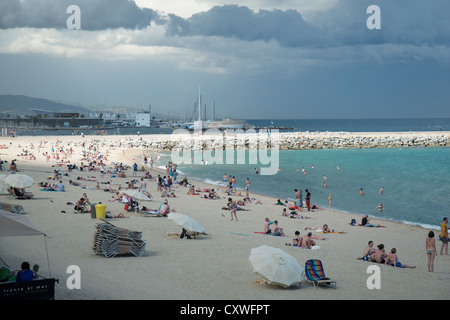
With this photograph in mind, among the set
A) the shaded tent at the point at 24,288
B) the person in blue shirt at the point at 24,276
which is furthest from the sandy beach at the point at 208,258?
the shaded tent at the point at 24,288

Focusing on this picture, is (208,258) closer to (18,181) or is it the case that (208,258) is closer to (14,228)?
(14,228)

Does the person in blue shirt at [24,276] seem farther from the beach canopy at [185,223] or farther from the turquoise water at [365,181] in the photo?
the turquoise water at [365,181]

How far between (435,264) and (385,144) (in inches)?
2573

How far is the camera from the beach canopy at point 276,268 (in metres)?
9.55

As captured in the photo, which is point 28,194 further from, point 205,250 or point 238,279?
point 238,279

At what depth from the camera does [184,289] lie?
30.6 feet

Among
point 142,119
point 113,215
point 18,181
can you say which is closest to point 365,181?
point 113,215

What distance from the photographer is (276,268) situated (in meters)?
9.60

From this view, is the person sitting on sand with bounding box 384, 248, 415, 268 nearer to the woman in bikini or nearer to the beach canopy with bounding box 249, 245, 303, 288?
the woman in bikini

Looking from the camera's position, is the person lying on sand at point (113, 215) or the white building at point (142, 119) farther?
the white building at point (142, 119)

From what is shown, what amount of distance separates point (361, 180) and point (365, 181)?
64cm

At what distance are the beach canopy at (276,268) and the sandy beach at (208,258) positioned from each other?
0.76 feet

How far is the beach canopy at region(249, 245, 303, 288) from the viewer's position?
9547 mm

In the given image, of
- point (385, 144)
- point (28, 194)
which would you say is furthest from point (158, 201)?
point (385, 144)
